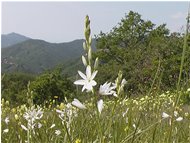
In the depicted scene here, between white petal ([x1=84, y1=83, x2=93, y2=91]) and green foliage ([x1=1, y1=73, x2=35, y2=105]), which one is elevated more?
white petal ([x1=84, y1=83, x2=93, y2=91])

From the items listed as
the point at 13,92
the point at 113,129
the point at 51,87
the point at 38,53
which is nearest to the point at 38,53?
the point at 38,53

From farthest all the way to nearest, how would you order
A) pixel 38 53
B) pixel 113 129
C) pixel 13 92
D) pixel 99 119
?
pixel 38 53, pixel 13 92, pixel 113 129, pixel 99 119

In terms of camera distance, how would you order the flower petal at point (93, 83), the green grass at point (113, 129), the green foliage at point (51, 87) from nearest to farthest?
the flower petal at point (93, 83) → the green grass at point (113, 129) → the green foliage at point (51, 87)

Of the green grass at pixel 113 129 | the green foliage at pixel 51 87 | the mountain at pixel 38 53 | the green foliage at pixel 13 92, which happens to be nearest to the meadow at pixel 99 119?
the green grass at pixel 113 129

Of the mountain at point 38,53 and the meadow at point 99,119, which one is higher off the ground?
the meadow at point 99,119

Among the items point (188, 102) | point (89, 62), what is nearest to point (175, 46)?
point (188, 102)

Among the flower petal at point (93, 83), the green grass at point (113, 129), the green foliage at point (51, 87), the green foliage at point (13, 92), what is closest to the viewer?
the flower petal at point (93, 83)

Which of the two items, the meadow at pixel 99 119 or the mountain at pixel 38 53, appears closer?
the meadow at pixel 99 119

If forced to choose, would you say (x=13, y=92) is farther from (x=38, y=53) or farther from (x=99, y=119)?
(x=38, y=53)

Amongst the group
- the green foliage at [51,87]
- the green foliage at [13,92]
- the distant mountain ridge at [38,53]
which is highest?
the green foliage at [51,87]

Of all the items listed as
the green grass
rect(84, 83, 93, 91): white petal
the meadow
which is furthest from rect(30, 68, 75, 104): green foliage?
rect(84, 83, 93, 91): white petal

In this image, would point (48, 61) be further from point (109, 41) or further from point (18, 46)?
point (109, 41)

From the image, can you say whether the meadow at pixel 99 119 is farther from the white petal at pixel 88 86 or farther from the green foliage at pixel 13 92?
the green foliage at pixel 13 92

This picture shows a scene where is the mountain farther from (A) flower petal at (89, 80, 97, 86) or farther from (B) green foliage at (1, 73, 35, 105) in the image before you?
(A) flower petal at (89, 80, 97, 86)
